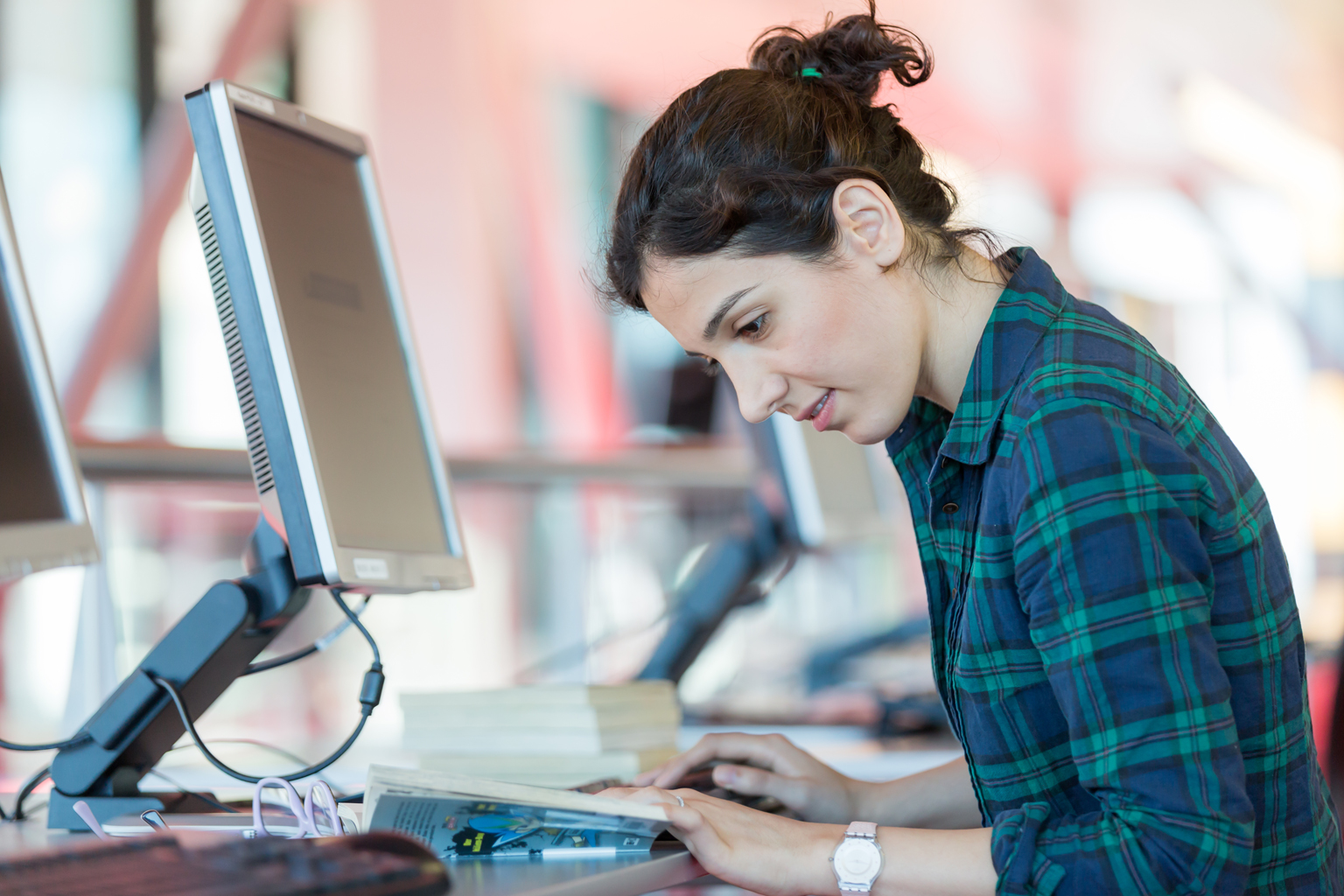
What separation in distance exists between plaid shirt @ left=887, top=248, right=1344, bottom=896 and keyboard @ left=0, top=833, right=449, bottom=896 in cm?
39

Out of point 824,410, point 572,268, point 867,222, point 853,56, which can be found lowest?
point 824,410

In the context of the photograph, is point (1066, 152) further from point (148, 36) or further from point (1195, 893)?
point (1195, 893)

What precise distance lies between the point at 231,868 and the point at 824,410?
55 cm

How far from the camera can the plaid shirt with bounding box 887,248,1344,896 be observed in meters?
0.79

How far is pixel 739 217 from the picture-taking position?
0.95 metres

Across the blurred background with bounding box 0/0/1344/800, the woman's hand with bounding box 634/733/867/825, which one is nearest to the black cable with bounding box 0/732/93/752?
the woman's hand with bounding box 634/733/867/825

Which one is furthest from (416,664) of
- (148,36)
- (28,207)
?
(148,36)

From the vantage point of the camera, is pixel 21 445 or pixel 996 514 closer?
pixel 996 514

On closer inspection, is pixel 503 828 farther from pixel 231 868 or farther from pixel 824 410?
pixel 824 410

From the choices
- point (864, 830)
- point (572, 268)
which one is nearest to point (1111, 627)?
point (864, 830)

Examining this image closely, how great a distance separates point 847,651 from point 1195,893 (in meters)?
2.04

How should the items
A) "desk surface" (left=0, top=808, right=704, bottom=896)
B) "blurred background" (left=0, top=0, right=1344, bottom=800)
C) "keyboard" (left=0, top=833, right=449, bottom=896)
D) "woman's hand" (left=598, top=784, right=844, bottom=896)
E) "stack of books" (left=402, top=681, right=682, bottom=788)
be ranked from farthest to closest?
"blurred background" (left=0, top=0, right=1344, bottom=800), "stack of books" (left=402, top=681, right=682, bottom=788), "woman's hand" (left=598, top=784, right=844, bottom=896), "desk surface" (left=0, top=808, right=704, bottom=896), "keyboard" (left=0, top=833, right=449, bottom=896)

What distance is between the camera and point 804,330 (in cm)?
97

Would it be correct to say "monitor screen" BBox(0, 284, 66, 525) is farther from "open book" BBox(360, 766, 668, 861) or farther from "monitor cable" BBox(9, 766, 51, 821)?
"open book" BBox(360, 766, 668, 861)
